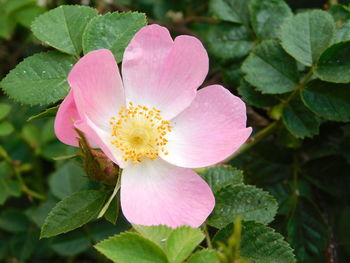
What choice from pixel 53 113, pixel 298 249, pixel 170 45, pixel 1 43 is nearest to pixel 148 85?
pixel 170 45

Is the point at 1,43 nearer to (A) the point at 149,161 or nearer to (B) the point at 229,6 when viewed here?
(B) the point at 229,6

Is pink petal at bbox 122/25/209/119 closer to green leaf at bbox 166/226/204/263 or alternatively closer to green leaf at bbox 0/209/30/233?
green leaf at bbox 166/226/204/263

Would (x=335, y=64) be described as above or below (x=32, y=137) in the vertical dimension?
above

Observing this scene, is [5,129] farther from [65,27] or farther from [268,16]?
[268,16]

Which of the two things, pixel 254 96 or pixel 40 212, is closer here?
pixel 254 96

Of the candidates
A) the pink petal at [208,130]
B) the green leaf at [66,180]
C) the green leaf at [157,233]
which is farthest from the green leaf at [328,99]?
the green leaf at [66,180]

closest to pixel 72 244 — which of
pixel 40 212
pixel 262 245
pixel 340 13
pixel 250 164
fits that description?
pixel 40 212

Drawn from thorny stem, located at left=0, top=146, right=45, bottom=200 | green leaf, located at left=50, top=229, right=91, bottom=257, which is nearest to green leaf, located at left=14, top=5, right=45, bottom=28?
thorny stem, located at left=0, top=146, right=45, bottom=200
